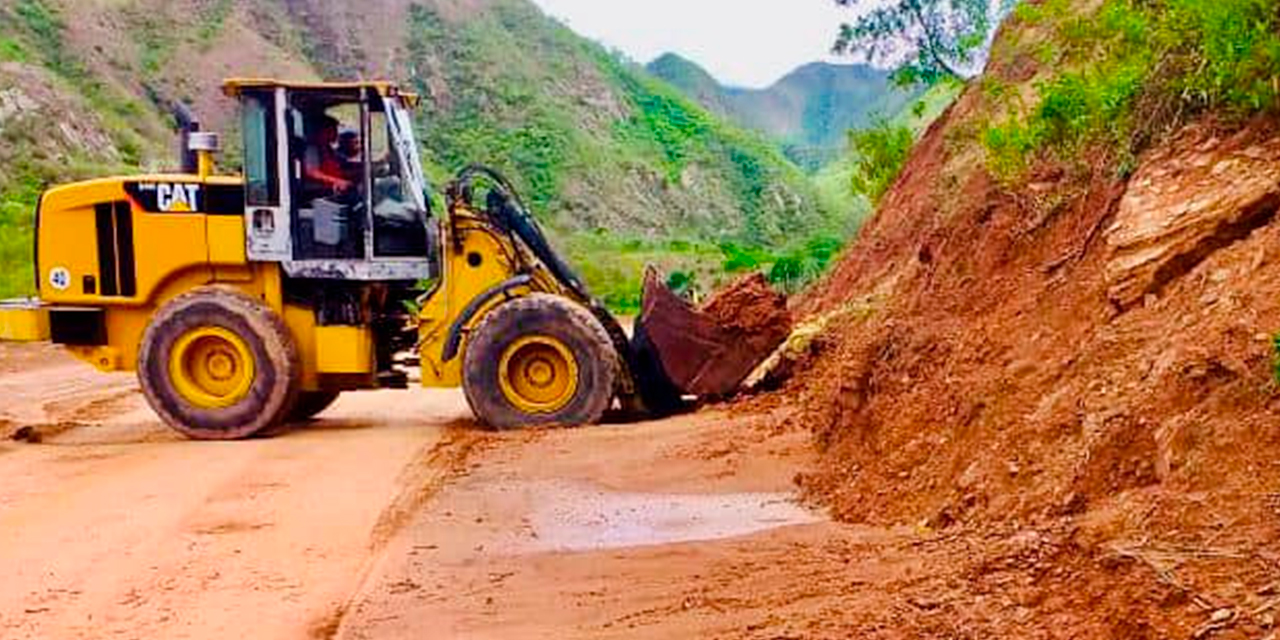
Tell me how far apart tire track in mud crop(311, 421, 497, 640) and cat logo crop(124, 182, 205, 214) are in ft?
9.52

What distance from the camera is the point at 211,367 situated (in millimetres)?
13656

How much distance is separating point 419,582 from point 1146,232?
4243mm

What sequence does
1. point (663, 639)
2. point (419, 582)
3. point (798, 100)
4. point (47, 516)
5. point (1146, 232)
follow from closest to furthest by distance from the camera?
point (663, 639), point (419, 582), point (1146, 232), point (47, 516), point (798, 100)

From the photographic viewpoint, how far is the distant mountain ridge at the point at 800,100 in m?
100

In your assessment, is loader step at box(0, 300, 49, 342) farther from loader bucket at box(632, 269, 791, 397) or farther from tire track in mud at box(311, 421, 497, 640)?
loader bucket at box(632, 269, 791, 397)

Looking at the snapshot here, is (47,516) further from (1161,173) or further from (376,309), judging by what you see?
(1161,173)

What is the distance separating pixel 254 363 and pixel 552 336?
2.55 m

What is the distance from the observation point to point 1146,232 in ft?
27.8

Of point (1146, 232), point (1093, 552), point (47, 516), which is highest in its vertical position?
point (1146, 232)

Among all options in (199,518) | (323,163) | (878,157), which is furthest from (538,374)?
(878,157)

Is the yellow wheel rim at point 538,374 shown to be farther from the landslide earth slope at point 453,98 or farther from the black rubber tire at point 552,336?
the landslide earth slope at point 453,98

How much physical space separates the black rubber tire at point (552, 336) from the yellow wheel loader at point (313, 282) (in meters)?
0.01

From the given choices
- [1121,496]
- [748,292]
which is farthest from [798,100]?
[1121,496]

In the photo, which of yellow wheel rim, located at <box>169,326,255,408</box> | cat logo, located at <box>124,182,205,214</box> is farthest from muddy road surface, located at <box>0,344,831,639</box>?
cat logo, located at <box>124,182,205,214</box>
